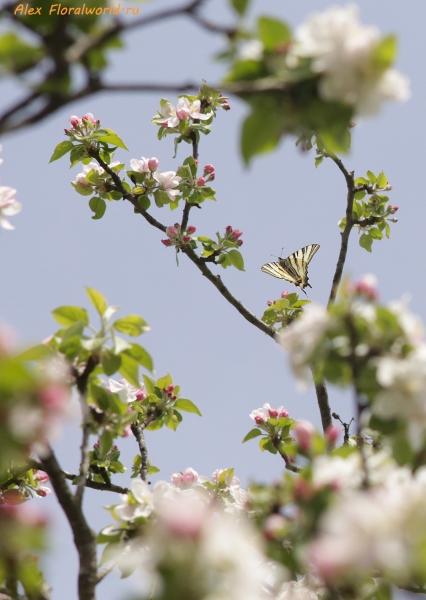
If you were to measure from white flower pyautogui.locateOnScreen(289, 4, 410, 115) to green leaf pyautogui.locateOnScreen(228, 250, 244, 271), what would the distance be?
291 cm

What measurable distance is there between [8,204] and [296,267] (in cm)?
441

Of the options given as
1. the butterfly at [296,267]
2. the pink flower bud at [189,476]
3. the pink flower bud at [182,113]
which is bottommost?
the pink flower bud at [189,476]

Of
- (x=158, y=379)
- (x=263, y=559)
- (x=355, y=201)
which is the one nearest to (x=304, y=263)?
(x=355, y=201)

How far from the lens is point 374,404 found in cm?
144

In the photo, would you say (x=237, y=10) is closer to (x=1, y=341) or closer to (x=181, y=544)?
(x=1, y=341)

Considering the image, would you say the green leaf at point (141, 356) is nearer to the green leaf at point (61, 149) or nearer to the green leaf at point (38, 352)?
the green leaf at point (38, 352)

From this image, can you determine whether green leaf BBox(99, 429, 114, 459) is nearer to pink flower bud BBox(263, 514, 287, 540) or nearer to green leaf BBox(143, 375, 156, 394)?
pink flower bud BBox(263, 514, 287, 540)

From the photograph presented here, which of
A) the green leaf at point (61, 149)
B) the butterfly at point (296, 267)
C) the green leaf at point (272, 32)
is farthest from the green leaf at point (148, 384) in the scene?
the butterfly at point (296, 267)

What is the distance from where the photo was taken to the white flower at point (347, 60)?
4.19 feet

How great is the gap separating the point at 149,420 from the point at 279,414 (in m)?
0.79

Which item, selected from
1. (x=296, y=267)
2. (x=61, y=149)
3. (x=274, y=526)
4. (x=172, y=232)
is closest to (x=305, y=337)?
(x=274, y=526)

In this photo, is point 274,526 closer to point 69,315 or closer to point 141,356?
point 141,356

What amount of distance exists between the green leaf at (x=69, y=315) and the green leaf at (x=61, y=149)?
241 cm

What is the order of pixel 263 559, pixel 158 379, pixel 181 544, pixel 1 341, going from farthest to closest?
pixel 158 379 < pixel 263 559 < pixel 1 341 < pixel 181 544
